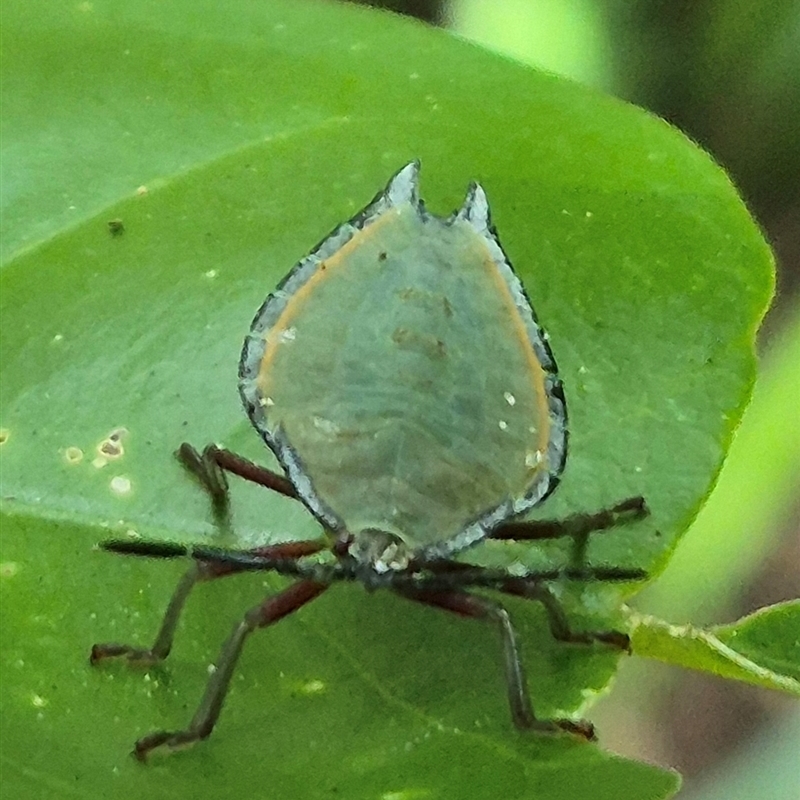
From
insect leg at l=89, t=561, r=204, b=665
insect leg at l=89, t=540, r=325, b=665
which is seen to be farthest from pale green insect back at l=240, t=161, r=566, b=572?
insect leg at l=89, t=561, r=204, b=665

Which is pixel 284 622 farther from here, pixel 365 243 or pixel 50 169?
pixel 50 169

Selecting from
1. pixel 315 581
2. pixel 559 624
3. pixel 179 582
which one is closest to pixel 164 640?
pixel 179 582

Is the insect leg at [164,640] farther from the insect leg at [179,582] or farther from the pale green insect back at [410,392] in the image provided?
the pale green insect back at [410,392]

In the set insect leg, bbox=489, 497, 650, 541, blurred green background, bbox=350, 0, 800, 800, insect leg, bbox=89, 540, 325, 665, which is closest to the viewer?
insect leg, bbox=89, 540, 325, 665

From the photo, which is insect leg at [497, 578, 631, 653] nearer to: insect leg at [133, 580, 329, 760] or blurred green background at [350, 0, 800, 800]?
insect leg at [133, 580, 329, 760]

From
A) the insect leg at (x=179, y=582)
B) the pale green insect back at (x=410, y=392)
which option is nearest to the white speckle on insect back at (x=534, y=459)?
the pale green insect back at (x=410, y=392)

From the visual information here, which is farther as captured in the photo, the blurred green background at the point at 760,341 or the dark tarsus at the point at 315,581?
the blurred green background at the point at 760,341

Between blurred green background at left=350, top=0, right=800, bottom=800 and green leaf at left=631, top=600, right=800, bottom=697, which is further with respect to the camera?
blurred green background at left=350, top=0, right=800, bottom=800

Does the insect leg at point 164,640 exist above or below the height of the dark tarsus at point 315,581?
below
